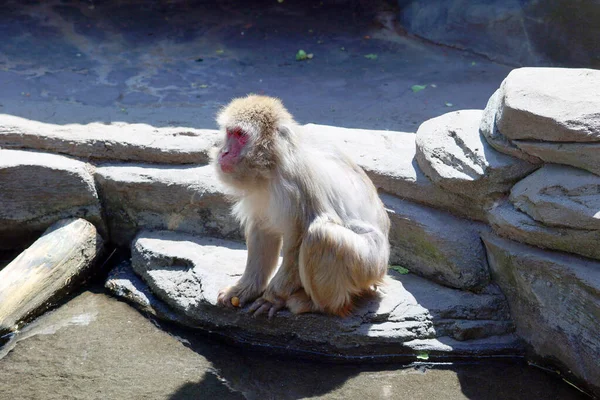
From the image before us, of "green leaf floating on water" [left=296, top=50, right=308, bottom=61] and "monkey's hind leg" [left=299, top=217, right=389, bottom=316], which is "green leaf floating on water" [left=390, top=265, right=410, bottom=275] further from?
"green leaf floating on water" [left=296, top=50, right=308, bottom=61]

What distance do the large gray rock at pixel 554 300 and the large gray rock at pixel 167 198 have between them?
212 cm

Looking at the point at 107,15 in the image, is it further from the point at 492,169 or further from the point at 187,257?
the point at 492,169

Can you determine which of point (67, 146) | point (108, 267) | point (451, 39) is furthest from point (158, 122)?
point (451, 39)

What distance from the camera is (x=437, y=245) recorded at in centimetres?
530

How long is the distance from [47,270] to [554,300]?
11.5 ft

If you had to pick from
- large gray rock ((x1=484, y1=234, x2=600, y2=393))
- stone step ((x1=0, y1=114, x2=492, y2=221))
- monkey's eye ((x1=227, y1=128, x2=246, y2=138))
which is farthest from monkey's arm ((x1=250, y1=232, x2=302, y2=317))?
large gray rock ((x1=484, y1=234, x2=600, y2=393))

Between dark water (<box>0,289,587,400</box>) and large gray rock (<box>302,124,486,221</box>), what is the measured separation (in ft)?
3.61

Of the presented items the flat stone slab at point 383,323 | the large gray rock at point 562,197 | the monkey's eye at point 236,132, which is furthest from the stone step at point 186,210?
the monkey's eye at point 236,132

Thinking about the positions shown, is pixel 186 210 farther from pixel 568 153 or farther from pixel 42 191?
pixel 568 153

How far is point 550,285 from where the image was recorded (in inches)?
186

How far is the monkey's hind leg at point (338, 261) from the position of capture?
461 centimetres

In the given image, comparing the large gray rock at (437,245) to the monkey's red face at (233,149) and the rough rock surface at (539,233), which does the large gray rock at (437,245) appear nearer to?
the rough rock surface at (539,233)

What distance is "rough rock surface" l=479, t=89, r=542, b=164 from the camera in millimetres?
4879

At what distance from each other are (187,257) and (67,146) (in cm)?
149
